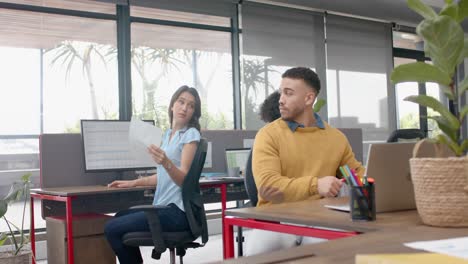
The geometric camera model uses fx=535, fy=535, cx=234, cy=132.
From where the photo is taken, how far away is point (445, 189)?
117cm

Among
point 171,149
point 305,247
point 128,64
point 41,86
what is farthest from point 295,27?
point 305,247

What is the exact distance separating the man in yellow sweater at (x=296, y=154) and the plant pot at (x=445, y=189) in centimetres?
61

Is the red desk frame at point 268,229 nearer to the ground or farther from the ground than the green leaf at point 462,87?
nearer to the ground

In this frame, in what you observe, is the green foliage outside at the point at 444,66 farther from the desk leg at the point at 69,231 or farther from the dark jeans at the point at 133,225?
the desk leg at the point at 69,231

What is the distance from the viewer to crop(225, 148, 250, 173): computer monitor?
427 centimetres

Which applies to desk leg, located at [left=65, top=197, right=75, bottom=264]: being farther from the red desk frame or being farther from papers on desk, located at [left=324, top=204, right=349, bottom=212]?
papers on desk, located at [left=324, top=204, right=349, bottom=212]

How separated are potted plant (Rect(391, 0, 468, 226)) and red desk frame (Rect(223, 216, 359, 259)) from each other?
0.20 m

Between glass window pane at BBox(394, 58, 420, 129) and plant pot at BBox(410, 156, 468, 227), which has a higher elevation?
glass window pane at BBox(394, 58, 420, 129)

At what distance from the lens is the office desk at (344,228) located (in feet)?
2.94

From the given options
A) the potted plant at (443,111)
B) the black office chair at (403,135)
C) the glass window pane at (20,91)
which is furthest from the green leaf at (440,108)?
the glass window pane at (20,91)

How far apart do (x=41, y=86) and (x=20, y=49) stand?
0.37 meters

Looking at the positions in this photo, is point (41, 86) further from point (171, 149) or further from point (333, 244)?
point (333, 244)

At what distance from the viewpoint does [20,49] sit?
189 inches

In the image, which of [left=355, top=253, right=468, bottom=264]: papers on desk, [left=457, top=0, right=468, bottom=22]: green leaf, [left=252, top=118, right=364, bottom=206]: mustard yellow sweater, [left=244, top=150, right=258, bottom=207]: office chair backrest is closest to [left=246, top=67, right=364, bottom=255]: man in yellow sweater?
[left=252, top=118, right=364, bottom=206]: mustard yellow sweater
